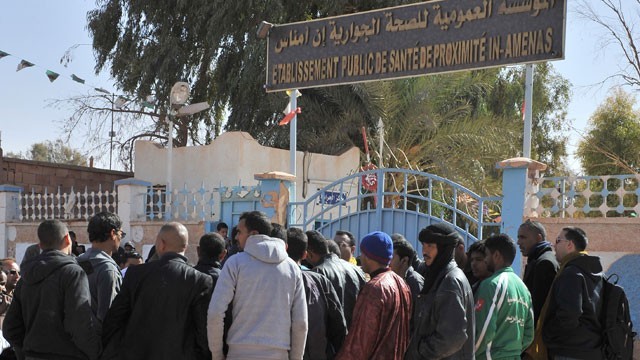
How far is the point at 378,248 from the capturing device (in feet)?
14.6

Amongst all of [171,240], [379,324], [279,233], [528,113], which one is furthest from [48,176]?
[379,324]

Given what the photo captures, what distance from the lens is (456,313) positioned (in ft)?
13.1

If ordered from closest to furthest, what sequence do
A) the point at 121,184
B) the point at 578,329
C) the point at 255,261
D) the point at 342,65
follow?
the point at 255,261, the point at 578,329, the point at 342,65, the point at 121,184

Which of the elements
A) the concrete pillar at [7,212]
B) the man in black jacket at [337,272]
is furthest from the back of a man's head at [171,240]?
the concrete pillar at [7,212]

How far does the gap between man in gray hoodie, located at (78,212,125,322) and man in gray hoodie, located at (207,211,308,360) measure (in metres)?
0.84

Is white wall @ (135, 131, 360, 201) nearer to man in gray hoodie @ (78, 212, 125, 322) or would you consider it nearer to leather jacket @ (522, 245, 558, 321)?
leather jacket @ (522, 245, 558, 321)

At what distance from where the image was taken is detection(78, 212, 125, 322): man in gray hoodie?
15.1 feet

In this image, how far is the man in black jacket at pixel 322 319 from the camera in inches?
180

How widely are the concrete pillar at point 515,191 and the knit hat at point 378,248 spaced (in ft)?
14.9

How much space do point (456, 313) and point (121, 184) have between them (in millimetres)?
9371

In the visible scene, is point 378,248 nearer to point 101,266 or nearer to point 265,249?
point 265,249

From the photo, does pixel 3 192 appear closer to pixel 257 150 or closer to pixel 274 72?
pixel 257 150

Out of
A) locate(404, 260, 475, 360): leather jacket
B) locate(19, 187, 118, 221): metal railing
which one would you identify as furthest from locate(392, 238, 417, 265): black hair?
locate(19, 187, 118, 221): metal railing

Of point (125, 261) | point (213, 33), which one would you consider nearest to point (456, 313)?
point (125, 261)
